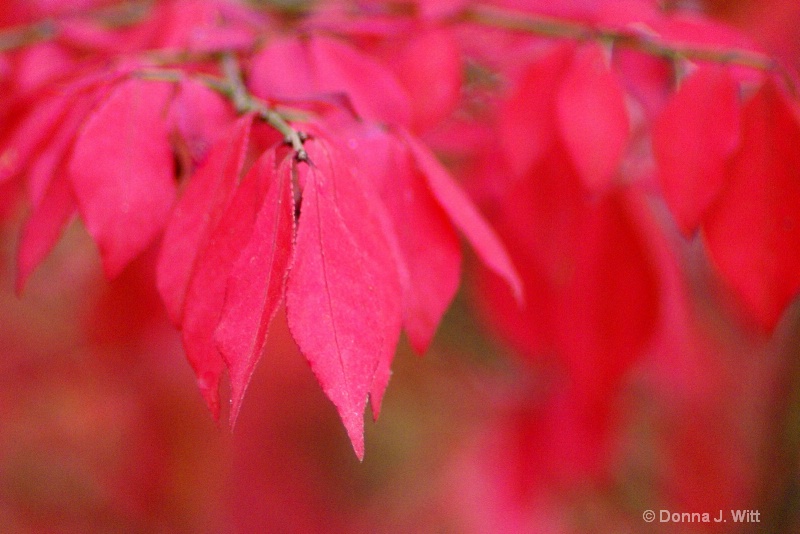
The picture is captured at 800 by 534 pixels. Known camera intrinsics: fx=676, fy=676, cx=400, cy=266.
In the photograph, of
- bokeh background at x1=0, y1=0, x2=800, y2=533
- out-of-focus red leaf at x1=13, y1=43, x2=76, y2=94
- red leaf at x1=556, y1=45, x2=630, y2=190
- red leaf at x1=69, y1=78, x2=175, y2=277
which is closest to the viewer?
red leaf at x1=69, y1=78, x2=175, y2=277

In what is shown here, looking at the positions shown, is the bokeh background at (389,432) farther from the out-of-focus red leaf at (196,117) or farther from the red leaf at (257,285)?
the red leaf at (257,285)

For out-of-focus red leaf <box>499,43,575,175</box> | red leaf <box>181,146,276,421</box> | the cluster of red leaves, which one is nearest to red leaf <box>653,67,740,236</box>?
the cluster of red leaves

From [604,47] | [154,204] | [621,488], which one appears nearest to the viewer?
[154,204]

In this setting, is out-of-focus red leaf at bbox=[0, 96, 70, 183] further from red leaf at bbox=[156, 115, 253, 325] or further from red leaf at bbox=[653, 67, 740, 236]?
red leaf at bbox=[653, 67, 740, 236]

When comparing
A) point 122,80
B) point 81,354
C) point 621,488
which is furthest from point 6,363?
point 621,488

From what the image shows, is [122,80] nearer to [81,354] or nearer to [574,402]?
[574,402]

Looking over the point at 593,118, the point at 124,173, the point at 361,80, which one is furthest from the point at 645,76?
the point at 124,173
